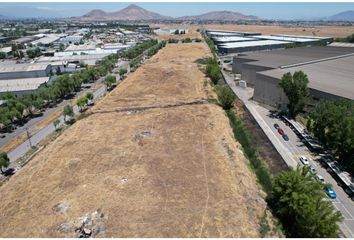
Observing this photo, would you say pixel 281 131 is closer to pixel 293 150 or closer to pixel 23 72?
pixel 293 150

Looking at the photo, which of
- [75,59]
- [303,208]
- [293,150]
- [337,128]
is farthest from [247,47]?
[303,208]

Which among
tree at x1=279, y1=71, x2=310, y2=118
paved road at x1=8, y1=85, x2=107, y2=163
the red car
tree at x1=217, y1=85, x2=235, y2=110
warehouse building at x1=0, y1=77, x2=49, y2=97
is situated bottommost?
paved road at x1=8, y1=85, x2=107, y2=163

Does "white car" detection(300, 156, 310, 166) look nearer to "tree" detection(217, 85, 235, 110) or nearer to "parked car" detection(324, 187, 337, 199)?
"parked car" detection(324, 187, 337, 199)

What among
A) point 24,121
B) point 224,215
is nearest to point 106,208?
point 224,215

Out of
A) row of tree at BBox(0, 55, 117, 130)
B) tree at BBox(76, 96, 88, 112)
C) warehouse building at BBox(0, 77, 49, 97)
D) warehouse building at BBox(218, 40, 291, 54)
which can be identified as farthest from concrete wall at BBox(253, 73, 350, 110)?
warehouse building at BBox(218, 40, 291, 54)

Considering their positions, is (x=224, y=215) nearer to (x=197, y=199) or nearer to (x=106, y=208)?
(x=197, y=199)

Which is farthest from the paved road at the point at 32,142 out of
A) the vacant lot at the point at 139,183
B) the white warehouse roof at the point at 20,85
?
the white warehouse roof at the point at 20,85
